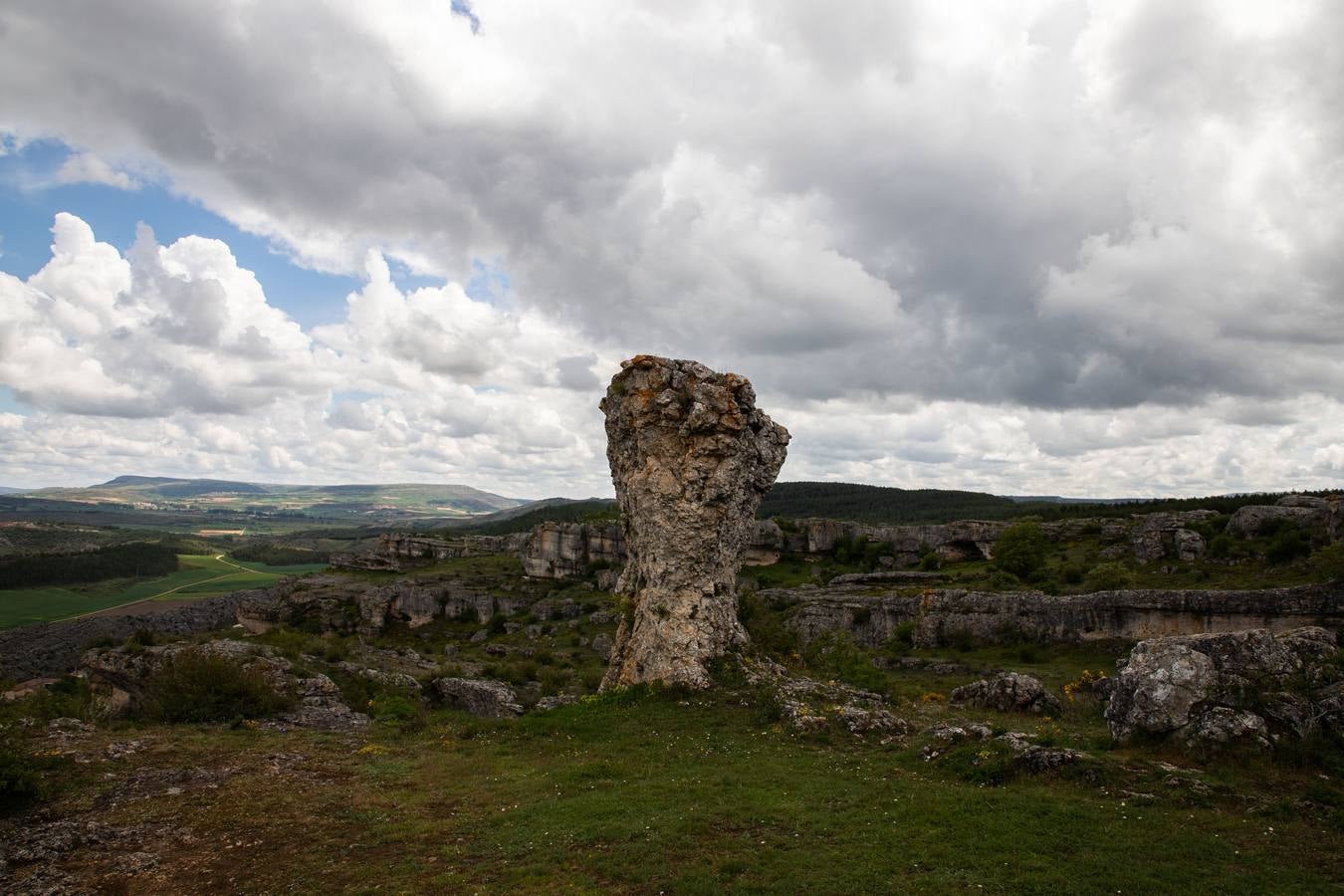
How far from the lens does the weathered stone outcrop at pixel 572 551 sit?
10400cm

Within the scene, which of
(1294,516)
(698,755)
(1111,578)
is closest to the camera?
(698,755)

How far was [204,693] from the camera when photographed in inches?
960

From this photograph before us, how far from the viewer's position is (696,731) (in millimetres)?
19297

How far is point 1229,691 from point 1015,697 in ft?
40.8

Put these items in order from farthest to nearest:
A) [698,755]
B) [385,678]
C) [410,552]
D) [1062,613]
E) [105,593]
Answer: [105,593] → [410,552] → [1062,613] → [385,678] → [698,755]

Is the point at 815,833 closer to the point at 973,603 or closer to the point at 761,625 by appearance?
the point at 761,625

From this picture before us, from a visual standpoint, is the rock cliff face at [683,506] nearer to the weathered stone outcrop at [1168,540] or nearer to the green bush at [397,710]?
the green bush at [397,710]

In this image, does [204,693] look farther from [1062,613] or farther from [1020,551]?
[1020,551]

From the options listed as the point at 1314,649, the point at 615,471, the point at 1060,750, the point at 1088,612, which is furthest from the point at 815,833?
the point at 1088,612

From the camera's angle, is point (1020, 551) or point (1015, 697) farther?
point (1020, 551)

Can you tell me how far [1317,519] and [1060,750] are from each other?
61369 mm

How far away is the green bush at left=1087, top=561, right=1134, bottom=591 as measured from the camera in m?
53.8

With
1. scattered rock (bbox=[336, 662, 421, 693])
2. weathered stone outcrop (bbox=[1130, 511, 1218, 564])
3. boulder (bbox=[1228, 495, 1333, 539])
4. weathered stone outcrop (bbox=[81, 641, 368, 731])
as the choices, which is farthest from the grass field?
boulder (bbox=[1228, 495, 1333, 539])

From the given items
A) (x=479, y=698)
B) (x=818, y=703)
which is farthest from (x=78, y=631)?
(x=818, y=703)
